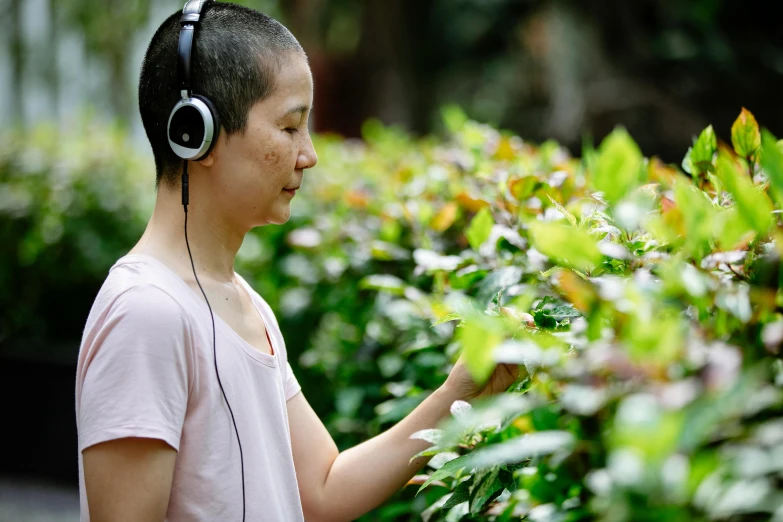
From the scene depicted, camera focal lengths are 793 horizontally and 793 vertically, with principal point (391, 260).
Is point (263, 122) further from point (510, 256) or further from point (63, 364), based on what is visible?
point (63, 364)

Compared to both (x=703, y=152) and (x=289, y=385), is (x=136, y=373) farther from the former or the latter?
(x=703, y=152)

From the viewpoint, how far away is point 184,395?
51.3 inches

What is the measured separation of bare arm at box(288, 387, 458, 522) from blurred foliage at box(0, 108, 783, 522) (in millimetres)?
105

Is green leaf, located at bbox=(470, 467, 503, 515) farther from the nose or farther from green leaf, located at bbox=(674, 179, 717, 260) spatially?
the nose

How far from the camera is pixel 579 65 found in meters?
10.7

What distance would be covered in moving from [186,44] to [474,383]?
2.65 ft

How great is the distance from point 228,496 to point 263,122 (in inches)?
26.7

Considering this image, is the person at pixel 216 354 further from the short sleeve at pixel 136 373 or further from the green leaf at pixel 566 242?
the green leaf at pixel 566 242

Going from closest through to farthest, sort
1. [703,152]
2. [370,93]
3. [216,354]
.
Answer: [216,354]
[703,152]
[370,93]

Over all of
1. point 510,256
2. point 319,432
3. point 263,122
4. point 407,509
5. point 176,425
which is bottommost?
point 407,509

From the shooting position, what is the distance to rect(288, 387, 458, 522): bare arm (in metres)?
1.62

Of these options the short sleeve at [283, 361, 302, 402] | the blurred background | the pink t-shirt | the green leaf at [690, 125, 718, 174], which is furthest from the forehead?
the green leaf at [690, 125, 718, 174]

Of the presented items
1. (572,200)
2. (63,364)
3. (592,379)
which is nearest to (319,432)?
(572,200)

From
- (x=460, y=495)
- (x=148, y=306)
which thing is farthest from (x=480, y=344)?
(x=148, y=306)
